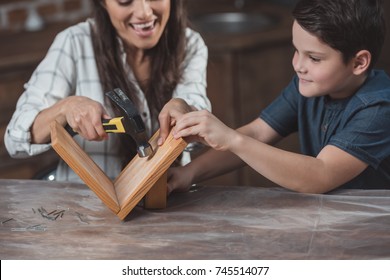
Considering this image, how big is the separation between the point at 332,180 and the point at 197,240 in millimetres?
302

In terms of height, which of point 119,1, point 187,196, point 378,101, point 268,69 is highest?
point 119,1

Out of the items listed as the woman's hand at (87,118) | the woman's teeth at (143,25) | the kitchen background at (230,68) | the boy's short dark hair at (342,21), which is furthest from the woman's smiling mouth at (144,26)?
the kitchen background at (230,68)

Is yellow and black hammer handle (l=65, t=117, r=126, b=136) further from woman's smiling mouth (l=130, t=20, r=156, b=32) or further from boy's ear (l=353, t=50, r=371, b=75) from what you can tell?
boy's ear (l=353, t=50, r=371, b=75)

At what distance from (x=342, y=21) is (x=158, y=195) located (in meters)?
0.47

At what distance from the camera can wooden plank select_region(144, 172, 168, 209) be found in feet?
4.64

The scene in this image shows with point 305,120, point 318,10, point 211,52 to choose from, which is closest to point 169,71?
point 305,120

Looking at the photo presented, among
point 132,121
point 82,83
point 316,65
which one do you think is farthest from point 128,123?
point 82,83

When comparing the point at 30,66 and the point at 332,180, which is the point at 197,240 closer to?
the point at 332,180

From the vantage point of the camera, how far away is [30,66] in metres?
2.84

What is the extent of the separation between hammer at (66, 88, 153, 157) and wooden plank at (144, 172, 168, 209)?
0.20ft

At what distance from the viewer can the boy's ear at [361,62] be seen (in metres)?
1.49

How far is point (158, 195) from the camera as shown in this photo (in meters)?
1.42

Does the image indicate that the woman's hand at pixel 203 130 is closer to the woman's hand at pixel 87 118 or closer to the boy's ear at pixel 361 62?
the woman's hand at pixel 87 118

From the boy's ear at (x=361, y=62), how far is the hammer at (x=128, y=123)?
1.38ft
